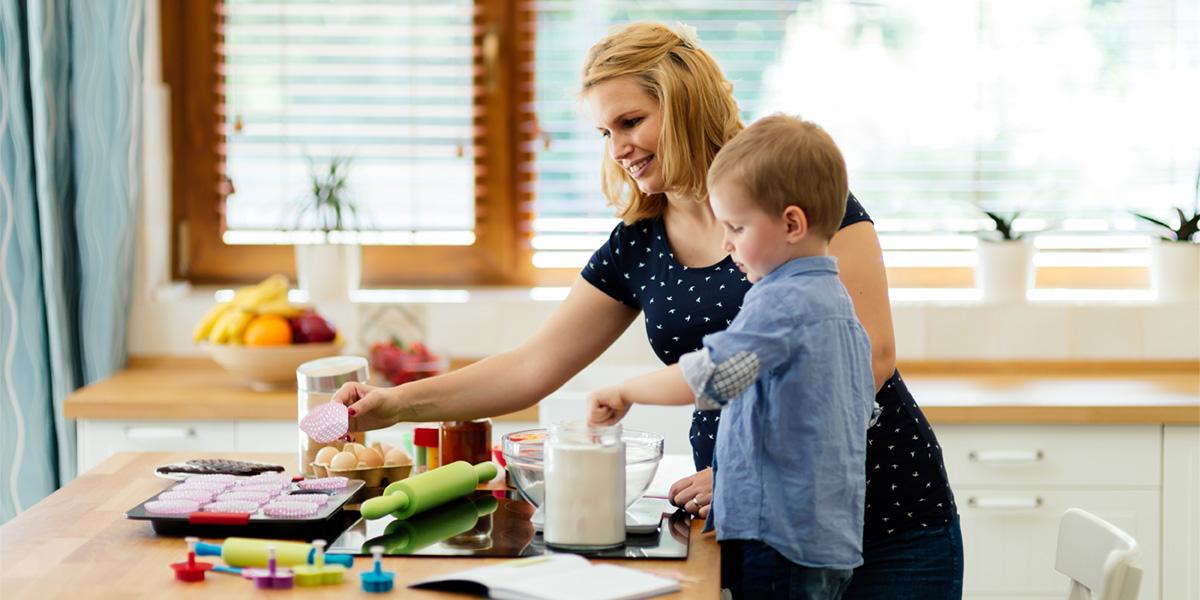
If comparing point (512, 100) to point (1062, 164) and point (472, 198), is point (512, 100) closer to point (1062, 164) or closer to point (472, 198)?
point (472, 198)

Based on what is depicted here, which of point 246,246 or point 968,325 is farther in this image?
point 246,246

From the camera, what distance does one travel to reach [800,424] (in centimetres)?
134

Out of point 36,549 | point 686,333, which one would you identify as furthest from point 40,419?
point 686,333

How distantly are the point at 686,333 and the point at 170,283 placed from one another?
2140 millimetres

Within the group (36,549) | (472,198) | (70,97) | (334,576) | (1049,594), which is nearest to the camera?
(334,576)

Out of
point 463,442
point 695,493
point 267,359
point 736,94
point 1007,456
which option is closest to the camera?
point 695,493

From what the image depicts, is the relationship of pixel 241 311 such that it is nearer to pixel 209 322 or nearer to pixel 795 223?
pixel 209 322

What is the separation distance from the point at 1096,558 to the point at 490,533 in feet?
2.58

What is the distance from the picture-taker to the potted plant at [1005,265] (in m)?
3.33

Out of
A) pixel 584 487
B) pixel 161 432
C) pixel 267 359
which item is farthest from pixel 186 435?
pixel 584 487

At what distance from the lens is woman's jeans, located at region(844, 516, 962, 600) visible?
1.65 metres

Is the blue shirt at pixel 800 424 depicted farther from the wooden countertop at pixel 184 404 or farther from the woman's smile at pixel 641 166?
the wooden countertop at pixel 184 404

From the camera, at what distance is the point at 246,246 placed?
356 cm

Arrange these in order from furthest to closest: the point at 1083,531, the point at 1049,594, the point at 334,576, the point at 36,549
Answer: the point at 1049,594 → the point at 1083,531 → the point at 36,549 → the point at 334,576
